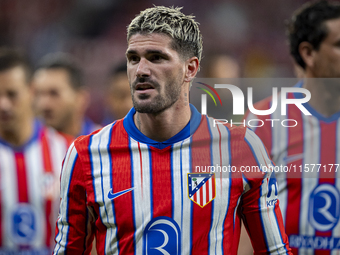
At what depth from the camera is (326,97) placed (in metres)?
→ 2.96

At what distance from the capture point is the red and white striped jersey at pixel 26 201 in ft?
12.8

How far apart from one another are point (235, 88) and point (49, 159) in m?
2.30

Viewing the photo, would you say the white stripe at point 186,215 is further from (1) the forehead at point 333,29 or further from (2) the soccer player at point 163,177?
(1) the forehead at point 333,29

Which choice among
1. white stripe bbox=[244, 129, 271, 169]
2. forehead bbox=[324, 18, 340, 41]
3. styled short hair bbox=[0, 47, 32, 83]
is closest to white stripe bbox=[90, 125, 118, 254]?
white stripe bbox=[244, 129, 271, 169]

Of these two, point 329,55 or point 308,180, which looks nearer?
point 308,180

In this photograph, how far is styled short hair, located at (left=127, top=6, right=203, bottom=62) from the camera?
2172 millimetres

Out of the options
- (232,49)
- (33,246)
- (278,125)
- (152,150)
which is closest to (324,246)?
(278,125)

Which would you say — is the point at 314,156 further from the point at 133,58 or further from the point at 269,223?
the point at 133,58

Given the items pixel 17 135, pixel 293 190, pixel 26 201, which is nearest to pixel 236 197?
pixel 293 190

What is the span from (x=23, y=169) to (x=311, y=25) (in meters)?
2.76

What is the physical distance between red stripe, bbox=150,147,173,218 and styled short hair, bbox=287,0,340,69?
159 centimetres

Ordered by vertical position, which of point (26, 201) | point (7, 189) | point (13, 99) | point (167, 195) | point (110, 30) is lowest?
point (26, 201)

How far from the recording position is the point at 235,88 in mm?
2607

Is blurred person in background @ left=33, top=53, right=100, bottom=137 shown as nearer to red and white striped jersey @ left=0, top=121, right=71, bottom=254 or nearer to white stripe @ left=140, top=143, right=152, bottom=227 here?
red and white striped jersey @ left=0, top=121, right=71, bottom=254
